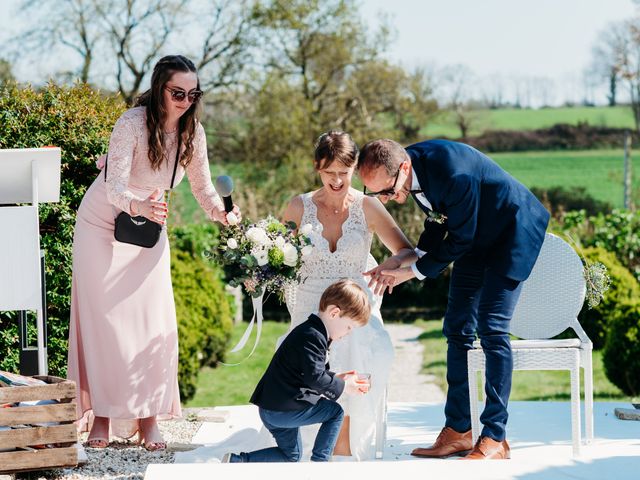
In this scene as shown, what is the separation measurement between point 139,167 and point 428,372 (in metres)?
6.83

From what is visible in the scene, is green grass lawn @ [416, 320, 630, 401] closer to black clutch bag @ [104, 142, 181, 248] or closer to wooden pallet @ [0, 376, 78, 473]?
black clutch bag @ [104, 142, 181, 248]

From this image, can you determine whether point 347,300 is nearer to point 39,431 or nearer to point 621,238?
point 39,431

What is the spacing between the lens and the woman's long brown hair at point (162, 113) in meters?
4.61

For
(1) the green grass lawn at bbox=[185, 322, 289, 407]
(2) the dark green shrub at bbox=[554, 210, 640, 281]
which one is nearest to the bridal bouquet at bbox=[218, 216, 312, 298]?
(1) the green grass lawn at bbox=[185, 322, 289, 407]

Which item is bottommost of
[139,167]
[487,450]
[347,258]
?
[487,450]

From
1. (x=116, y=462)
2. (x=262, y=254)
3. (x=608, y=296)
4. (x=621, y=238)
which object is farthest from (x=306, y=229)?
(x=621, y=238)

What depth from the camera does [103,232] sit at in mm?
4809

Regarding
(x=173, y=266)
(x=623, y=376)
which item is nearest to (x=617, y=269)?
(x=623, y=376)

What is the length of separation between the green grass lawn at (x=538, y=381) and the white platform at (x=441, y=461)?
3.03 meters

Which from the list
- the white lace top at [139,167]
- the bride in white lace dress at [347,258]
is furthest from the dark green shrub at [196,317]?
the bride in white lace dress at [347,258]

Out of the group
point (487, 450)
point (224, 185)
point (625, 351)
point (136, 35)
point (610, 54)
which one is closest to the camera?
point (487, 450)

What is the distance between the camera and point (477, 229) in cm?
457

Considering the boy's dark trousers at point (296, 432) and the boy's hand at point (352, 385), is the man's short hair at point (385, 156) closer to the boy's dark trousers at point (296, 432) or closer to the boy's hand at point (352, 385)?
the boy's hand at point (352, 385)

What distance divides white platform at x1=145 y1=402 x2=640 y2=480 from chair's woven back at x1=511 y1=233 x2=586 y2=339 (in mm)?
684
